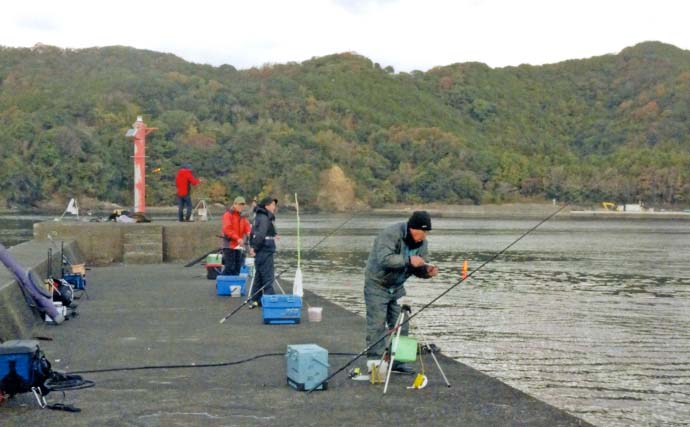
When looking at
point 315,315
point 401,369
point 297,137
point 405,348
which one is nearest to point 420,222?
point 405,348

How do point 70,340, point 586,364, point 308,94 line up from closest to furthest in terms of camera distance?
point 70,340
point 586,364
point 308,94

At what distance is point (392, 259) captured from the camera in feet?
25.5

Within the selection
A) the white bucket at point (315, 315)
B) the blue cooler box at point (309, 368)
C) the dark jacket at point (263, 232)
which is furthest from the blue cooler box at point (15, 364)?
the dark jacket at point (263, 232)

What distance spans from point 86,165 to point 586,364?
11660cm

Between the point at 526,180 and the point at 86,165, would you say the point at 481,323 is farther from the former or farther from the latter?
the point at 526,180

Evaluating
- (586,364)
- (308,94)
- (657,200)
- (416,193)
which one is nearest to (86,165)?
(416,193)

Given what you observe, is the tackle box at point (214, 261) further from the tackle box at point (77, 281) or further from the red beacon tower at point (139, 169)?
the red beacon tower at point (139, 169)

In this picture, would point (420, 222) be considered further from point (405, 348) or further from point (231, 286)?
point (231, 286)

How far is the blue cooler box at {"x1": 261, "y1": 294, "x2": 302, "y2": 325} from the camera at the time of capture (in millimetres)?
11547

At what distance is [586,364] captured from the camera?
14.0m

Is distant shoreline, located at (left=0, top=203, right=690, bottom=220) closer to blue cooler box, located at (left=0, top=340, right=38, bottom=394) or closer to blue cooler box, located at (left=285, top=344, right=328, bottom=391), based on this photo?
blue cooler box, located at (left=285, top=344, right=328, bottom=391)

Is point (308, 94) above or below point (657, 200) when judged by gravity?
above

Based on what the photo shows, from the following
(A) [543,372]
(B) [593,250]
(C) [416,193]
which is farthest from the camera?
(C) [416,193]

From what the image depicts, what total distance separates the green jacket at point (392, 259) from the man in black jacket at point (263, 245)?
4798mm
